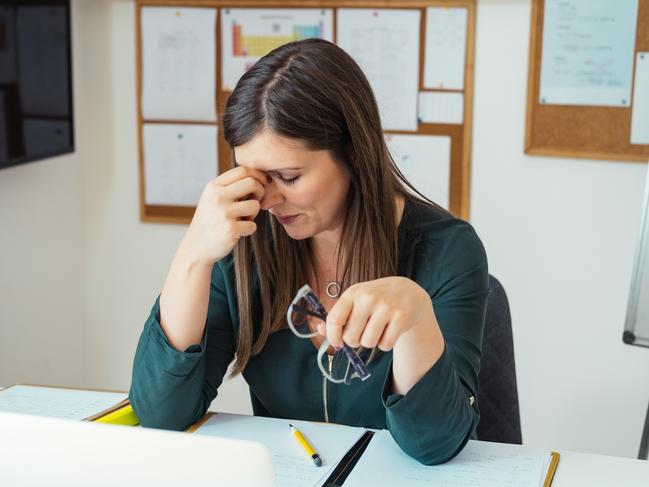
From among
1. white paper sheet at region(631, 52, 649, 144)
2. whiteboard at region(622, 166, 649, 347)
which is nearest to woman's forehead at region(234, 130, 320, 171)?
whiteboard at region(622, 166, 649, 347)

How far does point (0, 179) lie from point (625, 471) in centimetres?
184

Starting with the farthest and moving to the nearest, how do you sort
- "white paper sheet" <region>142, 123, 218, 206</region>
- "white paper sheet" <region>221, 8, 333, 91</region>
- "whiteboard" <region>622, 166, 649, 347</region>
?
"white paper sheet" <region>142, 123, 218, 206</region> < "white paper sheet" <region>221, 8, 333, 91</region> < "whiteboard" <region>622, 166, 649, 347</region>

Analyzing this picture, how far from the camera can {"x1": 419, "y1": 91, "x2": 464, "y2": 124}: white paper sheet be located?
2.69 meters

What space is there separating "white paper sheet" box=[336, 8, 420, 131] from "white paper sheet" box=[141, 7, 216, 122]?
41cm

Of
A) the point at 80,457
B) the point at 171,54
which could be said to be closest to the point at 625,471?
the point at 80,457

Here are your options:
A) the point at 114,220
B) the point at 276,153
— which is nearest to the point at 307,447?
the point at 276,153

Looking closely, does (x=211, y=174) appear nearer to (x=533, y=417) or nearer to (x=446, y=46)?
(x=446, y=46)

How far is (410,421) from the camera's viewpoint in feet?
4.23

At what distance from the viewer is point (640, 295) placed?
2.19 metres

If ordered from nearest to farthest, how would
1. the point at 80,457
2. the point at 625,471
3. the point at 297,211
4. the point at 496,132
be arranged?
1. the point at 80,457
2. the point at 625,471
3. the point at 297,211
4. the point at 496,132

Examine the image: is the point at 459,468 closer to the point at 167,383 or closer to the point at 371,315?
the point at 371,315

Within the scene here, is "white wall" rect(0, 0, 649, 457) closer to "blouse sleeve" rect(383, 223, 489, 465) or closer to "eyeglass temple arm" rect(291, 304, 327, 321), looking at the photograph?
"blouse sleeve" rect(383, 223, 489, 465)

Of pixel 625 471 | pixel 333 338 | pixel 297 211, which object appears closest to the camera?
pixel 333 338

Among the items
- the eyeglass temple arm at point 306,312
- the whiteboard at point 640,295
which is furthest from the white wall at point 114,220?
the eyeglass temple arm at point 306,312
